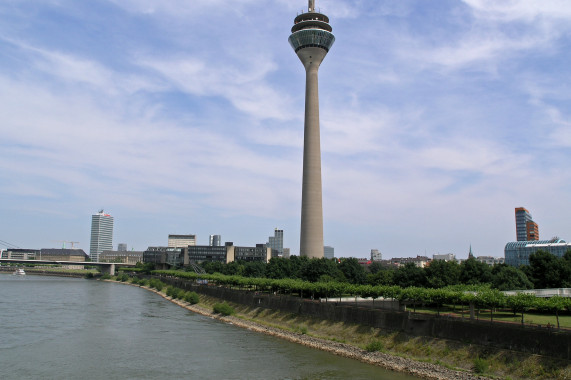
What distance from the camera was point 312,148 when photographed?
10338 centimetres

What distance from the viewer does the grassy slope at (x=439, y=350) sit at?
1136 inches

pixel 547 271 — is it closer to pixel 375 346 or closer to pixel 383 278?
pixel 383 278

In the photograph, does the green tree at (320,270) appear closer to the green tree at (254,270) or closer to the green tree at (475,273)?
the green tree at (475,273)

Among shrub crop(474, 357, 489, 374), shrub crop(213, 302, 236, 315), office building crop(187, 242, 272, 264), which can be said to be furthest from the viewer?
office building crop(187, 242, 272, 264)

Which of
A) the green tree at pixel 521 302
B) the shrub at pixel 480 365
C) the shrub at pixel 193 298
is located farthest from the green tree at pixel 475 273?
the shrub at pixel 193 298

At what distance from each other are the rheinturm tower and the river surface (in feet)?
143

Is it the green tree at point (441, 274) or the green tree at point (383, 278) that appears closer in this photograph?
the green tree at point (441, 274)

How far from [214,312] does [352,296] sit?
23.5 m

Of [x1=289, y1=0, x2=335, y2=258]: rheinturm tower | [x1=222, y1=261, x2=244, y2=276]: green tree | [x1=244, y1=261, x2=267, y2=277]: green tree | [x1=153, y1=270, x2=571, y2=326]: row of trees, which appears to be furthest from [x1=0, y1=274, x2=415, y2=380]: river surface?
[x1=222, y1=261, x2=244, y2=276]: green tree

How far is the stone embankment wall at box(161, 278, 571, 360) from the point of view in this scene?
2961 cm

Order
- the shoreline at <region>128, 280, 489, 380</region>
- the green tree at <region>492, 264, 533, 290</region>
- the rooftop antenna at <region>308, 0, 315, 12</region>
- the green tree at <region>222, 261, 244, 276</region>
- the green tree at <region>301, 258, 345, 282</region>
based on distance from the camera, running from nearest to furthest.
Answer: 1. the shoreline at <region>128, 280, 489, 380</region>
2. the green tree at <region>492, 264, 533, 290</region>
3. the green tree at <region>301, 258, 345, 282</region>
4. the rooftop antenna at <region>308, 0, 315, 12</region>
5. the green tree at <region>222, 261, 244, 276</region>

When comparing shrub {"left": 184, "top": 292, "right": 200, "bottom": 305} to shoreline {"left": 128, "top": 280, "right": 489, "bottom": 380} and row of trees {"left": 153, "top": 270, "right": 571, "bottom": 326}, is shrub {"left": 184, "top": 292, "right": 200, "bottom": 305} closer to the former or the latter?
row of trees {"left": 153, "top": 270, "right": 571, "bottom": 326}

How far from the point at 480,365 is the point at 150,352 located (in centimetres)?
2708

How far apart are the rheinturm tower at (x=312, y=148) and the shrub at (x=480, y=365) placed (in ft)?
232
